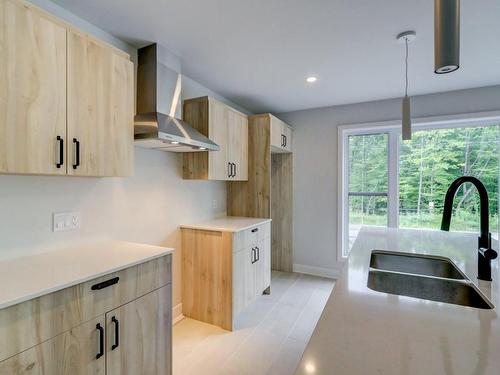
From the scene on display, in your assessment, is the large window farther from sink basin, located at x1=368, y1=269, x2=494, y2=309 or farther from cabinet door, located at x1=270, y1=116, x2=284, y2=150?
sink basin, located at x1=368, y1=269, x2=494, y2=309

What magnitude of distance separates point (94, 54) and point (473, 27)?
2578mm

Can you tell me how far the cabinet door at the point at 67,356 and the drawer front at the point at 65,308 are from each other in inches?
1.2

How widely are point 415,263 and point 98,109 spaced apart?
210 cm

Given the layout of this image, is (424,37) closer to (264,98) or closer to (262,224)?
(264,98)

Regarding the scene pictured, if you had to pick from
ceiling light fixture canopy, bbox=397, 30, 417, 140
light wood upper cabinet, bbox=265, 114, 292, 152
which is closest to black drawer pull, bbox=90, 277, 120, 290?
ceiling light fixture canopy, bbox=397, 30, 417, 140

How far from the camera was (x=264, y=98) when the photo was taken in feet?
11.5

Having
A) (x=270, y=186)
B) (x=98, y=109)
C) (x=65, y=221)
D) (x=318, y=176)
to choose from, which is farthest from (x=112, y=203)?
(x=318, y=176)

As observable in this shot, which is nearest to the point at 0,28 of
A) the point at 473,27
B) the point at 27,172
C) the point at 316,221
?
the point at 27,172

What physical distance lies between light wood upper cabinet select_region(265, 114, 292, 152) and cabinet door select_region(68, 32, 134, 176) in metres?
1.91

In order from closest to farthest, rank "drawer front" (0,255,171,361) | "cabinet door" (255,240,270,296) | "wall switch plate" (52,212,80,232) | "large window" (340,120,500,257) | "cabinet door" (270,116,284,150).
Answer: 1. "drawer front" (0,255,171,361)
2. "wall switch plate" (52,212,80,232)
3. "cabinet door" (255,240,270,296)
4. "large window" (340,120,500,257)
5. "cabinet door" (270,116,284,150)

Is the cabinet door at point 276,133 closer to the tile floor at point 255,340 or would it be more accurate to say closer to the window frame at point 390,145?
the window frame at point 390,145

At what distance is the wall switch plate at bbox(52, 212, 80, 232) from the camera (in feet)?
5.51

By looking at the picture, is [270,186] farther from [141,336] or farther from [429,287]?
[429,287]

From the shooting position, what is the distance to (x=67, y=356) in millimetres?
1210
